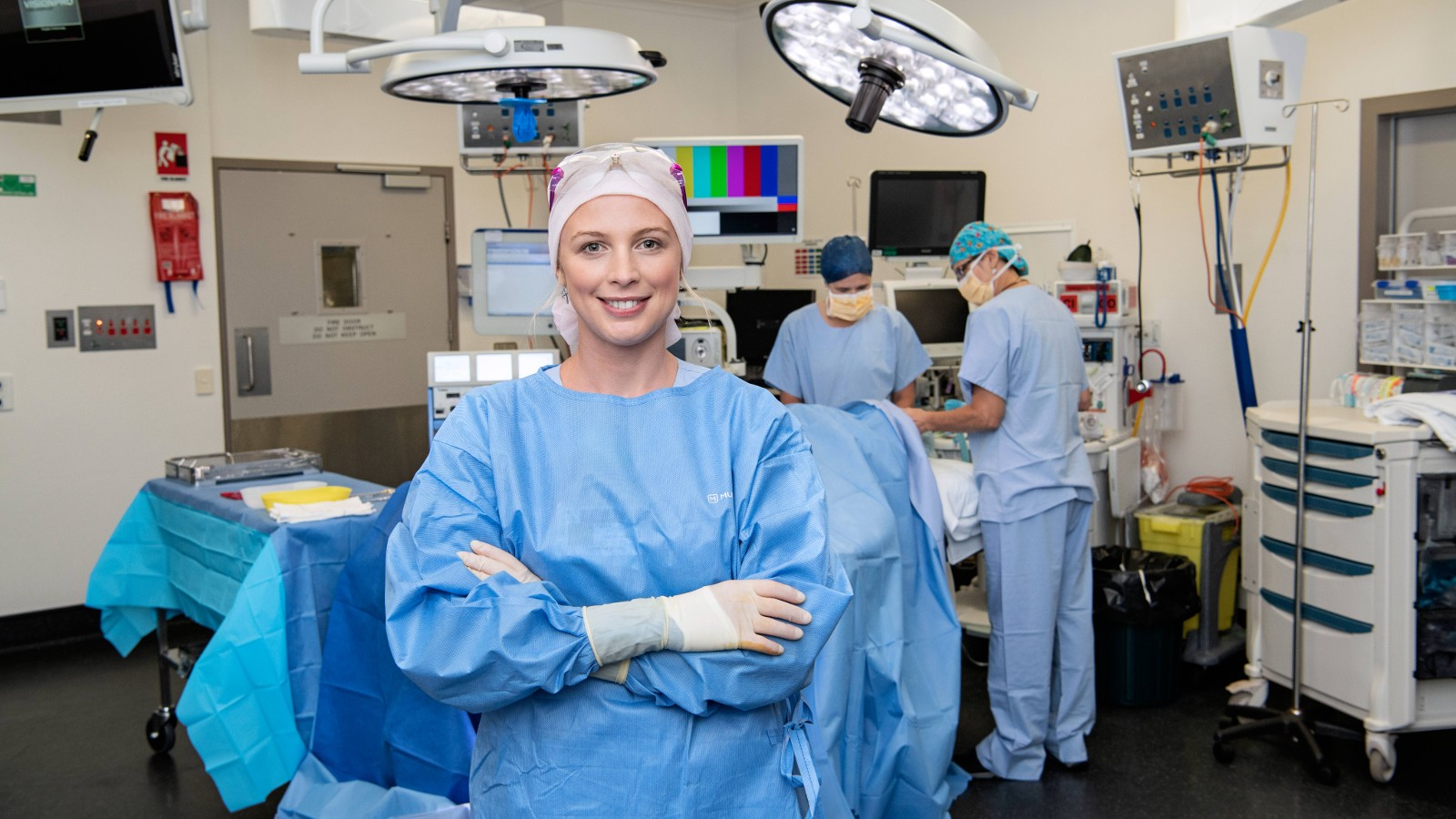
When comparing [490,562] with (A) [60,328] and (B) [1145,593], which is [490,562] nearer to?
(B) [1145,593]

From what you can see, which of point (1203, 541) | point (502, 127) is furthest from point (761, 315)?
point (1203, 541)

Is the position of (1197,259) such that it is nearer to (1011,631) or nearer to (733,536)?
(1011,631)

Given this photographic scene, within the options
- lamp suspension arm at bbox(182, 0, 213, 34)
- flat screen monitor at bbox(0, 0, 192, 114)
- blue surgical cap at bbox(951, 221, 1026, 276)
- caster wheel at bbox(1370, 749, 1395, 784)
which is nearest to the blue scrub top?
blue surgical cap at bbox(951, 221, 1026, 276)

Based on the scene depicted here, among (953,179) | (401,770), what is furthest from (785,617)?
(953,179)

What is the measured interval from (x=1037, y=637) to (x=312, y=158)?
368cm

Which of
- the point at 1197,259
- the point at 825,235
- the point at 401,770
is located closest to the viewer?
the point at 401,770

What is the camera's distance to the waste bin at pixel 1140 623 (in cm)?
369

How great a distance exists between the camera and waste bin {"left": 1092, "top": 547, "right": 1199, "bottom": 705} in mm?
3688

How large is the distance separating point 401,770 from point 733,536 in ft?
4.84

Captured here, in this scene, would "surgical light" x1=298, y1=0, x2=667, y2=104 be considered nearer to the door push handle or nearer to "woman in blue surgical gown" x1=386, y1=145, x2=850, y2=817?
"woman in blue surgical gown" x1=386, y1=145, x2=850, y2=817

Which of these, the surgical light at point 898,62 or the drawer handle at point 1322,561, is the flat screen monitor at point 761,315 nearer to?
the drawer handle at point 1322,561

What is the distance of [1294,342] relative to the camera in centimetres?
412

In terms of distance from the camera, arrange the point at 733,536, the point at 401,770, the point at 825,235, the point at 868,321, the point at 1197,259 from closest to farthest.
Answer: the point at 733,536 < the point at 401,770 < the point at 868,321 < the point at 1197,259 < the point at 825,235

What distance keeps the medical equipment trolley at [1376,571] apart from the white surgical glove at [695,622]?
7.97 ft
